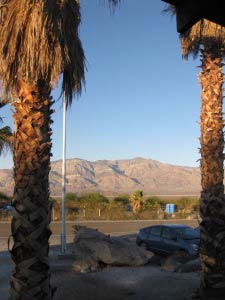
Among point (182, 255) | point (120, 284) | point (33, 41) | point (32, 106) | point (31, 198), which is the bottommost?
point (120, 284)

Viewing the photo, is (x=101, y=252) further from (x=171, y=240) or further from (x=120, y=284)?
(x=171, y=240)

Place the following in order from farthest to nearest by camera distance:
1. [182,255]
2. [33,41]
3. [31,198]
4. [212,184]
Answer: [182,255]
[212,184]
[33,41]
[31,198]

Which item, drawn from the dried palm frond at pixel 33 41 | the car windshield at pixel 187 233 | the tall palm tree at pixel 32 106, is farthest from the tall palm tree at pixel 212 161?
the car windshield at pixel 187 233

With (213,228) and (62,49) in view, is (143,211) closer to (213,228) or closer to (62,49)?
(213,228)

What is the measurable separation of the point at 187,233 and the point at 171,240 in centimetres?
69

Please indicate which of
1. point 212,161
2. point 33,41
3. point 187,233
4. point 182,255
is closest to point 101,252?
point 182,255

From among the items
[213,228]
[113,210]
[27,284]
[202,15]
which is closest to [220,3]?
[202,15]

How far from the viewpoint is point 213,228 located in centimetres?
1035

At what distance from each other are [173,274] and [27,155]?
8009 millimetres

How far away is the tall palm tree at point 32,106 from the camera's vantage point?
7.14 m

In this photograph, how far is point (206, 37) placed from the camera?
11523 millimetres

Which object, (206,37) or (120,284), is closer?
(206,37)

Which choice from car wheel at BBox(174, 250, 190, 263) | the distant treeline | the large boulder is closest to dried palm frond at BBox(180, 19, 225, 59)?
the large boulder

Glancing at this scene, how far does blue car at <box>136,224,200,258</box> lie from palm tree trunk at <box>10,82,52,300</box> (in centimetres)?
1053
